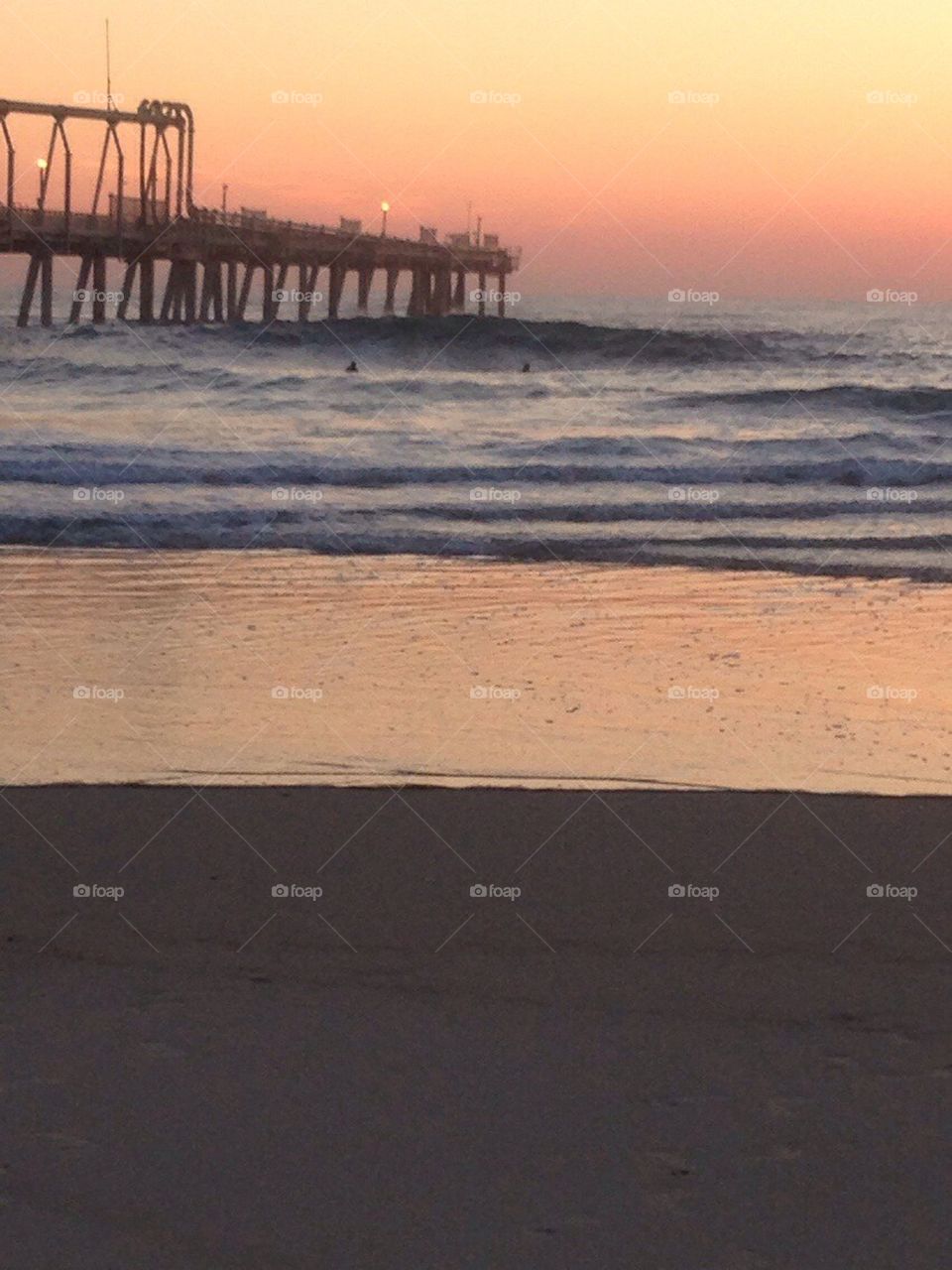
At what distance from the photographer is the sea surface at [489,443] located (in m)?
14.8

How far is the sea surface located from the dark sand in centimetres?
780

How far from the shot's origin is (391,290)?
44.9 meters

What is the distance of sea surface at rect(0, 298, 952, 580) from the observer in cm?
1480

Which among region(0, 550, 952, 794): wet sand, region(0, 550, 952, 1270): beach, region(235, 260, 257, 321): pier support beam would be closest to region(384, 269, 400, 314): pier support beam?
region(235, 260, 257, 321): pier support beam

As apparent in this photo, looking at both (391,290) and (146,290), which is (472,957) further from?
(391,290)

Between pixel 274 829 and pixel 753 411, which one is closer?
pixel 274 829

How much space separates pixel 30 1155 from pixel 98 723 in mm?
4024

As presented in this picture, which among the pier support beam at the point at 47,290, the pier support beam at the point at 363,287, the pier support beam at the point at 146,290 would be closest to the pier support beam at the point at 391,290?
the pier support beam at the point at 363,287

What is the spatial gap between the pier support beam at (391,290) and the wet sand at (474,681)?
33075mm

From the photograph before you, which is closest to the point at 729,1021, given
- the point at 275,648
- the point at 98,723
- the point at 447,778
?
the point at 447,778

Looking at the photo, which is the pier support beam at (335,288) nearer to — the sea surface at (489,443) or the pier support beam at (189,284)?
the sea surface at (489,443)

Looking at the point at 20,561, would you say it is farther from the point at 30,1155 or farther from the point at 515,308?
the point at 515,308

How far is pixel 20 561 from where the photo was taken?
12.4m

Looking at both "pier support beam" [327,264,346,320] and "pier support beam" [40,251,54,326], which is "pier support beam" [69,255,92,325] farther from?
"pier support beam" [327,264,346,320]
